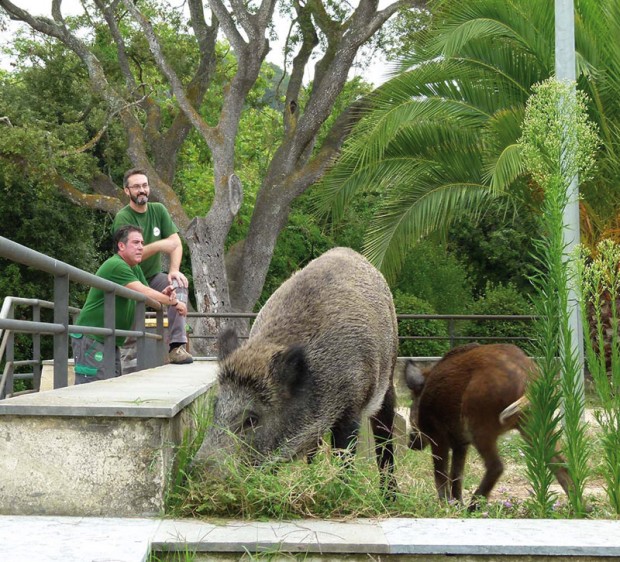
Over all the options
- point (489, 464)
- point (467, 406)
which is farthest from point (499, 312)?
point (489, 464)

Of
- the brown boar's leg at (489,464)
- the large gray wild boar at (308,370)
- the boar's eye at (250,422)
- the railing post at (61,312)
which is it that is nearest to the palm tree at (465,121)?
the brown boar's leg at (489,464)

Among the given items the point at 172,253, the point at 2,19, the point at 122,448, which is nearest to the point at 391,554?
the point at 122,448

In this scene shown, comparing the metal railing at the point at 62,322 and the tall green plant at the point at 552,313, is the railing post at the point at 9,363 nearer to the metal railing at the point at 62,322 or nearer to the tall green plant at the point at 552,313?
the metal railing at the point at 62,322

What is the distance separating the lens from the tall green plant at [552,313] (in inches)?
196

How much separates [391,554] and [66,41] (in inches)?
959

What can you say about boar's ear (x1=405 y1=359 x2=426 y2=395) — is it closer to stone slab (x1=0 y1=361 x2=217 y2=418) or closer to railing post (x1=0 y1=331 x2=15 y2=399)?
stone slab (x1=0 y1=361 x2=217 y2=418)

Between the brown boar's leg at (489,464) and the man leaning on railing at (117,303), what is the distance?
116 inches

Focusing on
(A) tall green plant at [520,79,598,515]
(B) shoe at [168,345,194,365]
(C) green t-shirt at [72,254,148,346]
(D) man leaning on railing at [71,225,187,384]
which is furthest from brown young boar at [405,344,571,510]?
(B) shoe at [168,345,194,365]

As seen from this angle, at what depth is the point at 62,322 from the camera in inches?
243

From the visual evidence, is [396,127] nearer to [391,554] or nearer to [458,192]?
[458,192]

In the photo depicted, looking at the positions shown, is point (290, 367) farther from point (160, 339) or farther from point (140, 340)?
point (160, 339)

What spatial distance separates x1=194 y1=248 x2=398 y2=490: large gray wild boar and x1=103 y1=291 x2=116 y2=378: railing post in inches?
71.0

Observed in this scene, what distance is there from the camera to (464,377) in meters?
7.27

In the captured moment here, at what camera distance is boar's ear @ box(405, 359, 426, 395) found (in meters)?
7.57
